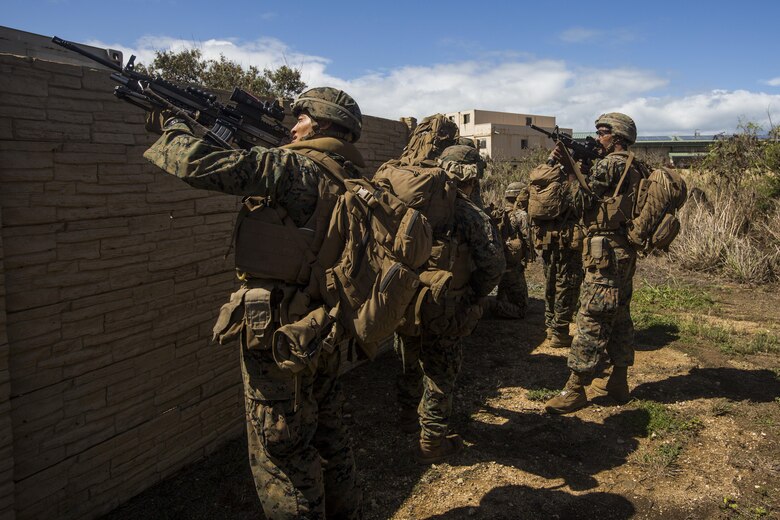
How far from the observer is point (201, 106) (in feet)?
9.53

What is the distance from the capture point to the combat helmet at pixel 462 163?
3898 millimetres

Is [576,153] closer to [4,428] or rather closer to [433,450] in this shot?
[433,450]

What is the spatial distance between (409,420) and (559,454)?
1.14m

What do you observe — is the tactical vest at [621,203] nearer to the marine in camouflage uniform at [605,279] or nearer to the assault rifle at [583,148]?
the marine in camouflage uniform at [605,279]

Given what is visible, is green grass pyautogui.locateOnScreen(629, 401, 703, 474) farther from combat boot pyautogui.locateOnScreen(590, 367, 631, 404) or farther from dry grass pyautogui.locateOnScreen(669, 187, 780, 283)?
dry grass pyautogui.locateOnScreen(669, 187, 780, 283)

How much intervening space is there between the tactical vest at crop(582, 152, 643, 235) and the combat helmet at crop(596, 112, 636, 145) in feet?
0.52

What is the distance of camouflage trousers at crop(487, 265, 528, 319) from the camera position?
723 cm

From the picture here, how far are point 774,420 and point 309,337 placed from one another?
412 cm

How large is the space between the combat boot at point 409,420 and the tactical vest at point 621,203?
89.6 inches

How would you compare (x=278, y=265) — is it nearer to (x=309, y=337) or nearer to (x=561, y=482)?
(x=309, y=337)

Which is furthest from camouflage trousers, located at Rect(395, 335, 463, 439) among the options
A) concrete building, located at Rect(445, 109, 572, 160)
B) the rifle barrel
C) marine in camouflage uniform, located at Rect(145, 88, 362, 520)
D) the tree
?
concrete building, located at Rect(445, 109, 572, 160)

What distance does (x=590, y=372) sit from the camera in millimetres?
4547

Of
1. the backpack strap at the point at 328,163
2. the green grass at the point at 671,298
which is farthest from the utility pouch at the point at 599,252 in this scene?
the green grass at the point at 671,298

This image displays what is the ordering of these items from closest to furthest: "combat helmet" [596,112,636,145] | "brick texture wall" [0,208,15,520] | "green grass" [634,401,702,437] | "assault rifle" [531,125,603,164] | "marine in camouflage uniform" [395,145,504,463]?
"brick texture wall" [0,208,15,520] → "marine in camouflage uniform" [395,145,504,463] → "green grass" [634,401,702,437] → "combat helmet" [596,112,636,145] → "assault rifle" [531,125,603,164]
